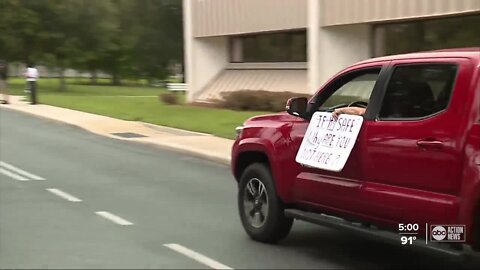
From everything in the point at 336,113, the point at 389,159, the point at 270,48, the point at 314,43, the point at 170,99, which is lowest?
the point at 170,99

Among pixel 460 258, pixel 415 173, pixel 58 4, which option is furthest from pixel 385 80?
pixel 58 4

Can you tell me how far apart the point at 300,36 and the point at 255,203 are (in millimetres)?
19912

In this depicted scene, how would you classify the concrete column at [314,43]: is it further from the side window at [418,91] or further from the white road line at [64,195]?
the side window at [418,91]

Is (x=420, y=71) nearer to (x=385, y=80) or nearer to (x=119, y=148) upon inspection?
(x=385, y=80)

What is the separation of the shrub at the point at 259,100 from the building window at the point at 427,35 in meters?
3.38

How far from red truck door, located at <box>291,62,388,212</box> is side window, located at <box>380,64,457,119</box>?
22 cm

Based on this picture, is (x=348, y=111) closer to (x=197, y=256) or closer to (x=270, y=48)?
(x=197, y=256)

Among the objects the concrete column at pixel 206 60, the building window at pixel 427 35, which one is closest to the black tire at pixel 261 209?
the building window at pixel 427 35

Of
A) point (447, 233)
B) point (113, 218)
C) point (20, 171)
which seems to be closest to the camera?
point (447, 233)

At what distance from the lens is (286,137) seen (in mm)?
7148

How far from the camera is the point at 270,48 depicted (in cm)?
2875

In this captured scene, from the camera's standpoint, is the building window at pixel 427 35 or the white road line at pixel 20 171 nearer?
the white road line at pixel 20 171

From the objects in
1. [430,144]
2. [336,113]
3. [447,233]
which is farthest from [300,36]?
A: [447,233]

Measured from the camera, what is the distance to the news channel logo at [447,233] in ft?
17.6
